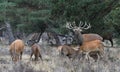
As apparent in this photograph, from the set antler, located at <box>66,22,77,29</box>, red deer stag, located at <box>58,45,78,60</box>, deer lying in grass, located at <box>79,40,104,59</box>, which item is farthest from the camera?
antler, located at <box>66,22,77,29</box>

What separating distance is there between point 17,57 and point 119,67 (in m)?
6.11

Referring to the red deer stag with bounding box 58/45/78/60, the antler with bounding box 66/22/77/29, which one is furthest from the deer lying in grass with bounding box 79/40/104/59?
the antler with bounding box 66/22/77/29

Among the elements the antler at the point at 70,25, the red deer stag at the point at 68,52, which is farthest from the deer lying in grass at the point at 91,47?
the antler at the point at 70,25

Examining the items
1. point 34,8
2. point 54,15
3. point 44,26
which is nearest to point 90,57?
point 54,15

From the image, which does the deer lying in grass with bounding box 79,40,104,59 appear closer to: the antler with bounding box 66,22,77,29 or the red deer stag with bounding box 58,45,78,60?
the red deer stag with bounding box 58,45,78,60

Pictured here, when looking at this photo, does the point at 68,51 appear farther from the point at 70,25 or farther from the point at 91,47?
the point at 70,25

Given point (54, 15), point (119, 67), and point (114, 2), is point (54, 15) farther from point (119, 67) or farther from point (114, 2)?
point (119, 67)

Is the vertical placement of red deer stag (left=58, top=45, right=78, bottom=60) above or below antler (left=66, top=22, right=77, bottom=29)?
below

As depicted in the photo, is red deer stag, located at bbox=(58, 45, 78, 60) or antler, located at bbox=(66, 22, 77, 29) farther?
antler, located at bbox=(66, 22, 77, 29)

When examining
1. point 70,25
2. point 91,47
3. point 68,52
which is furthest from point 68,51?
point 70,25

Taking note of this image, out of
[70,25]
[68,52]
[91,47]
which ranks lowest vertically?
Answer: [68,52]

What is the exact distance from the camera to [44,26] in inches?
1431

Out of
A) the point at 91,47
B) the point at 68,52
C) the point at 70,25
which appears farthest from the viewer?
the point at 70,25

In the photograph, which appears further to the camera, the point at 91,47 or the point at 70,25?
the point at 70,25
